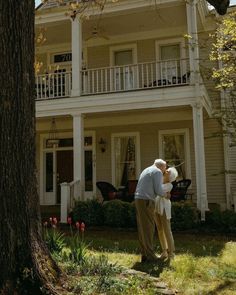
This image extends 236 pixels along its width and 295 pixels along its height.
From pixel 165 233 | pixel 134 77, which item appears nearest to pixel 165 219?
pixel 165 233

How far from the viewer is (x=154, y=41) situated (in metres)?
16.2

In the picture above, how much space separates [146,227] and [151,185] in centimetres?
72

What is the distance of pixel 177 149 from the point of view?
15797 millimetres

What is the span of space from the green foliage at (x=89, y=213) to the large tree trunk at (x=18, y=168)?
25.3ft

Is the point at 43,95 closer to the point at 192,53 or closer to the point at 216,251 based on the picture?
the point at 192,53

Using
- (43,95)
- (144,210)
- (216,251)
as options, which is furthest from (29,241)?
(43,95)

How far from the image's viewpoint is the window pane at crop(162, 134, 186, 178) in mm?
15602

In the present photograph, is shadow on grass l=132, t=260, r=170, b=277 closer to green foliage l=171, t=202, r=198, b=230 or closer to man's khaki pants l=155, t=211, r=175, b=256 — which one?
man's khaki pants l=155, t=211, r=175, b=256

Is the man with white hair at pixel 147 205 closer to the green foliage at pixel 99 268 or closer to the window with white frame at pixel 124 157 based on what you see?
the green foliage at pixel 99 268

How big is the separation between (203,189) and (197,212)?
33.5 inches

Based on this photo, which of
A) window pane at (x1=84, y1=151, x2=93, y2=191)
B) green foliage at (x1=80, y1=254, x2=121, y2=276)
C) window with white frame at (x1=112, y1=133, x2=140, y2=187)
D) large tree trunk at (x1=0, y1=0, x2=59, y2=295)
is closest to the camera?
large tree trunk at (x1=0, y1=0, x2=59, y2=295)

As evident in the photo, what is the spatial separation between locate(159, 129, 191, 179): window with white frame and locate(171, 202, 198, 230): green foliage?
3.92 meters

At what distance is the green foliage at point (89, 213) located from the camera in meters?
12.2

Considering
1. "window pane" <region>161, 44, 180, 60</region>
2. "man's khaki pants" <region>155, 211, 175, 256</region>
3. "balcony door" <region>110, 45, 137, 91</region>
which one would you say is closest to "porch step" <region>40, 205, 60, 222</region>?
"balcony door" <region>110, 45, 137, 91</region>
